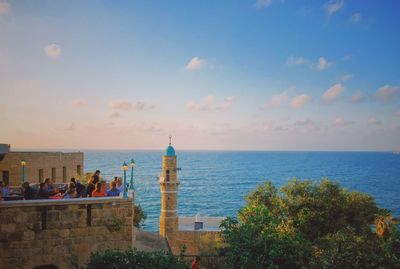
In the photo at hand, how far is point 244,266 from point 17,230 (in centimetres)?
756

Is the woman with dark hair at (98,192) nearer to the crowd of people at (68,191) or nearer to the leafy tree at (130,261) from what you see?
the crowd of people at (68,191)

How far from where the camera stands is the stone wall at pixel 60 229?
10.7m

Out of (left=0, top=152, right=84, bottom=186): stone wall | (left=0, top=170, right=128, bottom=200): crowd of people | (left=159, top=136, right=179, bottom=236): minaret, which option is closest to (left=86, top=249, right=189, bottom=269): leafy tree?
(left=0, top=170, right=128, bottom=200): crowd of people

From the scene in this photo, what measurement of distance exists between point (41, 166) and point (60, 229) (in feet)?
71.8

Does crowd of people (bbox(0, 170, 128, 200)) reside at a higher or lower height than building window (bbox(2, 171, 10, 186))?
higher

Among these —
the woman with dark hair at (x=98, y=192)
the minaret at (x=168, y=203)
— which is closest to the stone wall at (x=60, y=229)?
the woman with dark hair at (x=98, y=192)

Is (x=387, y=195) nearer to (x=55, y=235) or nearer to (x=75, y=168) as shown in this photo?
(x=75, y=168)

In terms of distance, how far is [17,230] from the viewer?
1077 cm

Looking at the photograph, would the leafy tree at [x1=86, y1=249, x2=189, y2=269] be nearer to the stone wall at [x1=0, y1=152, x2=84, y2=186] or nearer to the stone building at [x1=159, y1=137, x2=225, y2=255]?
the stone wall at [x1=0, y1=152, x2=84, y2=186]

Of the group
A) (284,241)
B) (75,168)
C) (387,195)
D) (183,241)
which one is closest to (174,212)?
(183,241)

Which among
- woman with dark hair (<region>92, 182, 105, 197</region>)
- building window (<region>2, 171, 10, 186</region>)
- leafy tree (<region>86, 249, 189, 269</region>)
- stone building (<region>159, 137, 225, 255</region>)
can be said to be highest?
woman with dark hair (<region>92, 182, 105, 197</region>)

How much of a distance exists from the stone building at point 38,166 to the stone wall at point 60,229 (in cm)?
1548

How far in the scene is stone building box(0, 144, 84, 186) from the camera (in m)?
28.1

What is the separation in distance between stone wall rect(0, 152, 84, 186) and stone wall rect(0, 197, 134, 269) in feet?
58.7
